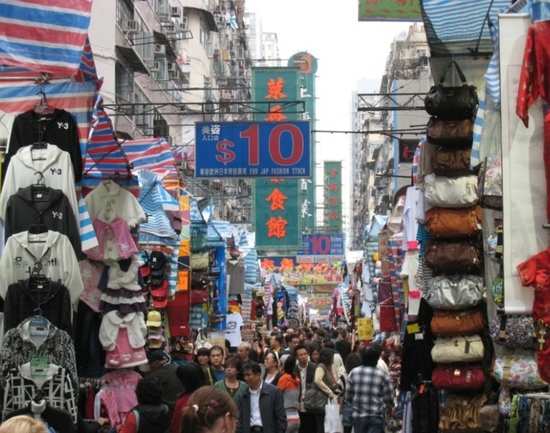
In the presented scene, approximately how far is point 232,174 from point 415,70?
112 feet

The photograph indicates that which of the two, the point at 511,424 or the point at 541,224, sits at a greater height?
the point at 541,224

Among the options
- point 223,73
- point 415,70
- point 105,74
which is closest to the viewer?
point 105,74

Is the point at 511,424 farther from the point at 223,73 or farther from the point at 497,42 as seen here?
the point at 223,73

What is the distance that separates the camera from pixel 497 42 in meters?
6.38

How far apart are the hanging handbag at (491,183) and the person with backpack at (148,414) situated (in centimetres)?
270

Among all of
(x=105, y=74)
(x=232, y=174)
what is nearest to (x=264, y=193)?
(x=105, y=74)

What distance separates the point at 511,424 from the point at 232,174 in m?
15.6

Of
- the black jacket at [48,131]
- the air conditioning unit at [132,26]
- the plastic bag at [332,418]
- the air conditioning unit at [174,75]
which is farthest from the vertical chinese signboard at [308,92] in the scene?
the black jacket at [48,131]

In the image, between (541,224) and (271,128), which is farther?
(271,128)

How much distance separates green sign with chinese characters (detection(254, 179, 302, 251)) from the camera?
137ft

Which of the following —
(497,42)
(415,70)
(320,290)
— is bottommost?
(320,290)

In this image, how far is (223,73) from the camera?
2613 inches

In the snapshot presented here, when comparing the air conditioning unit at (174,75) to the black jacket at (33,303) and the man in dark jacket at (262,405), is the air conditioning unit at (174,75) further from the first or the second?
the black jacket at (33,303)

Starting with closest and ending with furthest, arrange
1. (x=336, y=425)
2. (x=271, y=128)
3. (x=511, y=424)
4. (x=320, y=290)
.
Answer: (x=511, y=424), (x=336, y=425), (x=271, y=128), (x=320, y=290)
